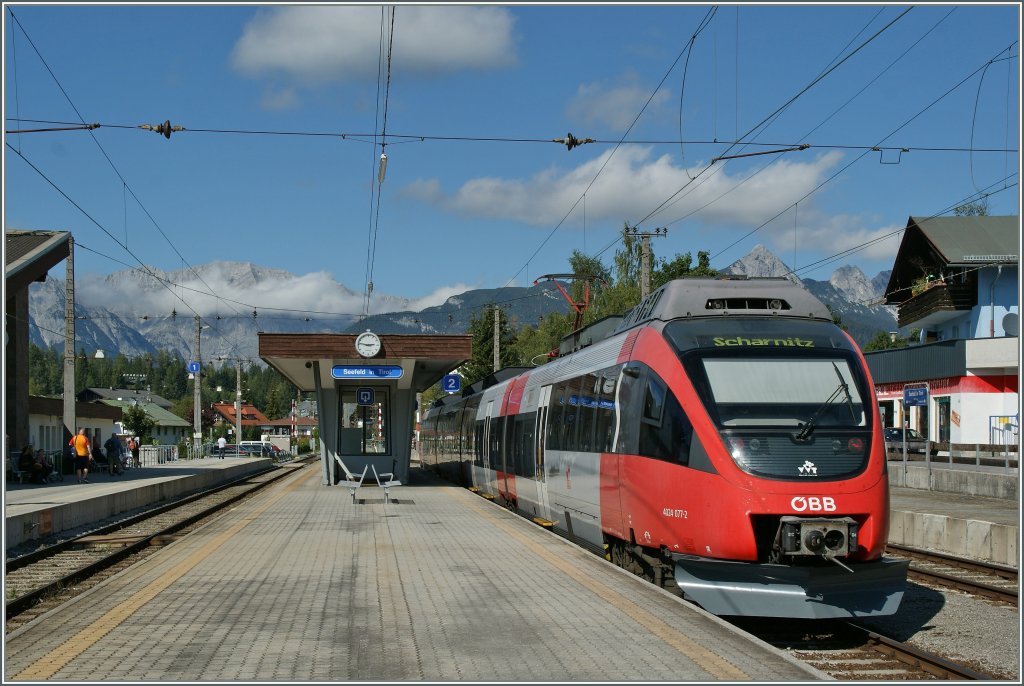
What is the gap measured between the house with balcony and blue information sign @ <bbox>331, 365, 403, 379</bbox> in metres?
22.8

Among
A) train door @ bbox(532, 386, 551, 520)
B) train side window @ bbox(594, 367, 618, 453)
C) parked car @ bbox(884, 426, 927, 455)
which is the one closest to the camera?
train side window @ bbox(594, 367, 618, 453)

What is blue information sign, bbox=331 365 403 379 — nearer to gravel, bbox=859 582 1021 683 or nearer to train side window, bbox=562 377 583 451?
train side window, bbox=562 377 583 451

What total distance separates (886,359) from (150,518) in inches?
1648

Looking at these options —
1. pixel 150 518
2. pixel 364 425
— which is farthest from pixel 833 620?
pixel 364 425

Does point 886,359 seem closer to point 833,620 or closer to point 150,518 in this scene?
point 150,518

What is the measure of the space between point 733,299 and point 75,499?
17.3 metres

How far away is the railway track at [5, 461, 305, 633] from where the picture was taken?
38.7ft

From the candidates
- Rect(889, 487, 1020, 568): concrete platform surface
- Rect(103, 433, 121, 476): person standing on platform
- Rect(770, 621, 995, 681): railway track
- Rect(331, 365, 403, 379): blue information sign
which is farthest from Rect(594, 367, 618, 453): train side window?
Rect(103, 433, 121, 476): person standing on platform

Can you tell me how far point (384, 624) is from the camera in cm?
889

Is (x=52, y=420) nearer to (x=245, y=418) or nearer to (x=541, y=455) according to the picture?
(x=541, y=455)

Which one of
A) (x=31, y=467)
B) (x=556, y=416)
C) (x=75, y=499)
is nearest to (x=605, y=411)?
(x=556, y=416)

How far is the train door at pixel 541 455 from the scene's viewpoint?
18516 mm

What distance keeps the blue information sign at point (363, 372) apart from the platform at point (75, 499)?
19.1ft

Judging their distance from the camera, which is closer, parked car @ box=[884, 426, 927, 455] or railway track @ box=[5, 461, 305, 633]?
railway track @ box=[5, 461, 305, 633]
